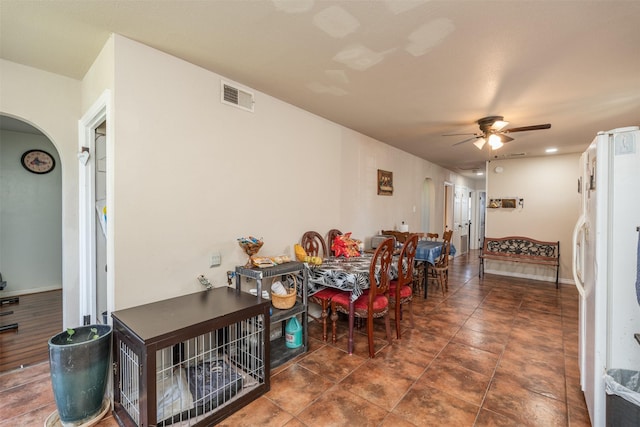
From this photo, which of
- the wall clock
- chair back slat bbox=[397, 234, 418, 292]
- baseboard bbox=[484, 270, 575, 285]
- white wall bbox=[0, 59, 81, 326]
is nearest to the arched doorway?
the wall clock

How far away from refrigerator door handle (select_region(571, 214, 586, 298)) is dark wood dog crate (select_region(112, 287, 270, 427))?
2136mm

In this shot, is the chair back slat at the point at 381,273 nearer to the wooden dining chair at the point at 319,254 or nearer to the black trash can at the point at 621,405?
the wooden dining chair at the point at 319,254

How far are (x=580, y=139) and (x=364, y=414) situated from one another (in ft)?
16.6

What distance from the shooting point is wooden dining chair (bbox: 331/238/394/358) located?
98.8 inches

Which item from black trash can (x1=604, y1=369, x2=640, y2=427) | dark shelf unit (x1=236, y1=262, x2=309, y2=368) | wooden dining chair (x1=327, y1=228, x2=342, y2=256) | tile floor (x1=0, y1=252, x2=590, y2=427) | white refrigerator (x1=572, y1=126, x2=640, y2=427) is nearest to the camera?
black trash can (x1=604, y1=369, x2=640, y2=427)

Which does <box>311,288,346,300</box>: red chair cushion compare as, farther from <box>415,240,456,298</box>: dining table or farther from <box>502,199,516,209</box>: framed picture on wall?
<box>502,199,516,209</box>: framed picture on wall

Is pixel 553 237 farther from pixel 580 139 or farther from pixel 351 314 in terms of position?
pixel 351 314

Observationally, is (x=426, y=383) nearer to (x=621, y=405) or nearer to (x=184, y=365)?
(x=621, y=405)

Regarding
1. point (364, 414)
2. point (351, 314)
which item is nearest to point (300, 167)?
point (351, 314)

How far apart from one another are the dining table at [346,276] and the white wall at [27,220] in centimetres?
435

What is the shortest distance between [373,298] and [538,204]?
5.12 m

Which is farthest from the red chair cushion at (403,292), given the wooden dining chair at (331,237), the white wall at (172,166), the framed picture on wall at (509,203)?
the framed picture on wall at (509,203)

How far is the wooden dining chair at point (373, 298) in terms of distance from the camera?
2.51 m

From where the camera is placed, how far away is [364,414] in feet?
5.95
